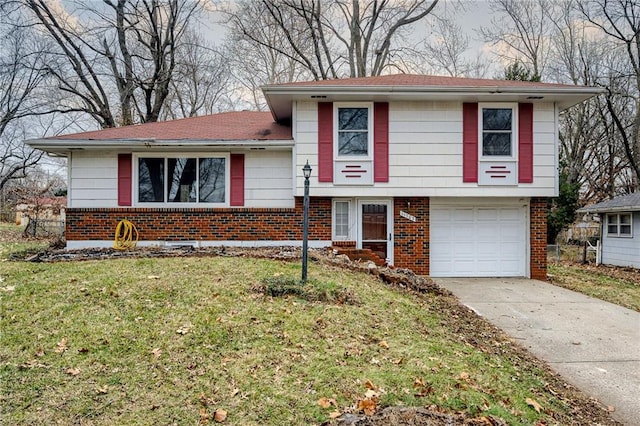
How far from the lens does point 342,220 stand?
11367 mm

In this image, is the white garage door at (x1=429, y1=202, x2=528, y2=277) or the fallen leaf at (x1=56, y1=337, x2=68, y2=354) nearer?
the fallen leaf at (x1=56, y1=337, x2=68, y2=354)

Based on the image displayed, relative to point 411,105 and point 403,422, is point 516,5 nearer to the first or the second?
point 411,105

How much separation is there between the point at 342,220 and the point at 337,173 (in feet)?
4.29

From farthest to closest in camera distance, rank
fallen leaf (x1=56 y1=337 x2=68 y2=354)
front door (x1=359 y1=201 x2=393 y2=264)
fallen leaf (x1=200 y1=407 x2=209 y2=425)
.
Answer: front door (x1=359 y1=201 x2=393 y2=264), fallen leaf (x1=56 y1=337 x2=68 y2=354), fallen leaf (x1=200 y1=407 x2=209 y2=425)

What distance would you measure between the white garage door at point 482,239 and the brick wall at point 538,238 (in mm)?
192

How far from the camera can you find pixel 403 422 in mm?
3176

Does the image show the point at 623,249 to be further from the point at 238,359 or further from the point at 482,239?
the point at 238,359

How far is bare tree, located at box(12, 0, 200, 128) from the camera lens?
62.7ft

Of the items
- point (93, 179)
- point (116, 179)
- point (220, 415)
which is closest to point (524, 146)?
point (220, 415)

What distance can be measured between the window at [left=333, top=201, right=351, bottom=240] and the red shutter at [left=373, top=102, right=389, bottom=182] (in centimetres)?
110

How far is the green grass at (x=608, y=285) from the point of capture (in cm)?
942

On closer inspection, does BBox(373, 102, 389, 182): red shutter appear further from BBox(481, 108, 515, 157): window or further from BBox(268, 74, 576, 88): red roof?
BBox(481, 108, 515, 157): window

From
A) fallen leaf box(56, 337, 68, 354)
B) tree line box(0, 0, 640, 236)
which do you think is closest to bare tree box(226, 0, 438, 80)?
tree line box(0, 0, 640, 236)

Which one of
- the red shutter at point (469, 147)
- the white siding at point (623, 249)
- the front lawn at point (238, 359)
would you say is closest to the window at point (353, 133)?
the red shutter at point (469, 147)
